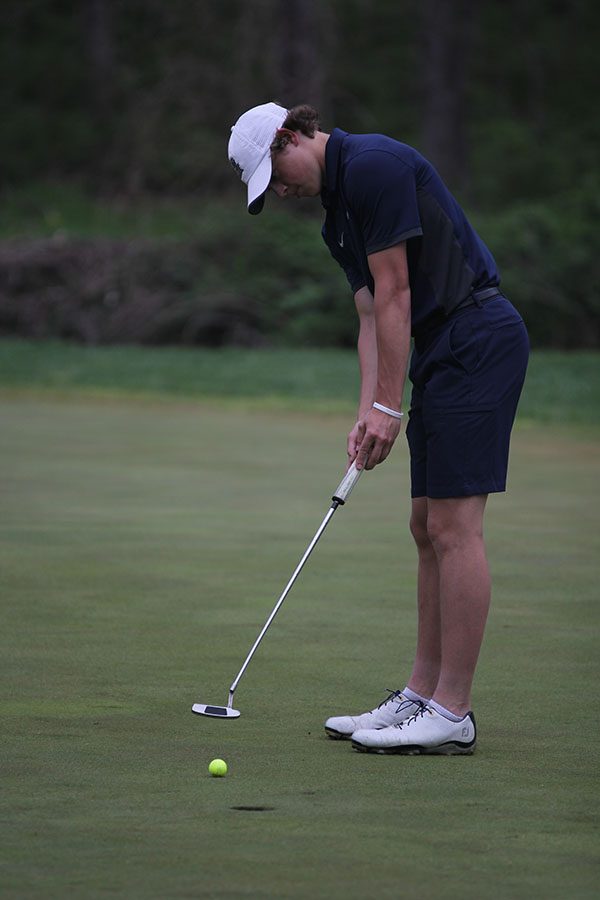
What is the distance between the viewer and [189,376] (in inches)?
691

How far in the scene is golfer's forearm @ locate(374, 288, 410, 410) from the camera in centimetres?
462

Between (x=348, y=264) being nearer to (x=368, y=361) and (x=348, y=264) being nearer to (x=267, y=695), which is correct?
(x=368, y=361)

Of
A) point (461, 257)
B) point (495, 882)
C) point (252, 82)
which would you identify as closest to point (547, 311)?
point (252, 82)

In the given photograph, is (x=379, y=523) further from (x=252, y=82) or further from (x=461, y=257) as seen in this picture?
(x=252, y=82)

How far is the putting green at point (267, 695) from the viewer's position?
140 inches

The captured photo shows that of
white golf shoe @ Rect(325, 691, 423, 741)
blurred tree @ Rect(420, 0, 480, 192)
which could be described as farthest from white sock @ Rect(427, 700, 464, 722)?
blurred tree @ Rect(420, 0, 480, 192)

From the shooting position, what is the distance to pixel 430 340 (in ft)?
15.6

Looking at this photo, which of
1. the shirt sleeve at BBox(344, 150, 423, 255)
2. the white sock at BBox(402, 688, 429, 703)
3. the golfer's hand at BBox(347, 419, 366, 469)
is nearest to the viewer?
the shirt sleeve at BBox(344, 150, 423, 255)

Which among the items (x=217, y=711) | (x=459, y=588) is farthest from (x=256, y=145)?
(x=217, y=711)

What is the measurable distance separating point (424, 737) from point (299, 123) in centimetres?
162

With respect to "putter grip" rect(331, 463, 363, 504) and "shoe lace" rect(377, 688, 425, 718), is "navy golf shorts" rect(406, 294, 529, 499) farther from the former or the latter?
"shoe lace" rect(377, 688, 425, 718)

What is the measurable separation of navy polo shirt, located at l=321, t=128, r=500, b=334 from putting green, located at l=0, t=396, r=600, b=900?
3.93 feet

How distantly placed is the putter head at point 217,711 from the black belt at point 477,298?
1220mm

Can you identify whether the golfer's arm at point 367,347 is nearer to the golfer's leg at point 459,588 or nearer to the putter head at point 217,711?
the golfer's leg at point 459,588
